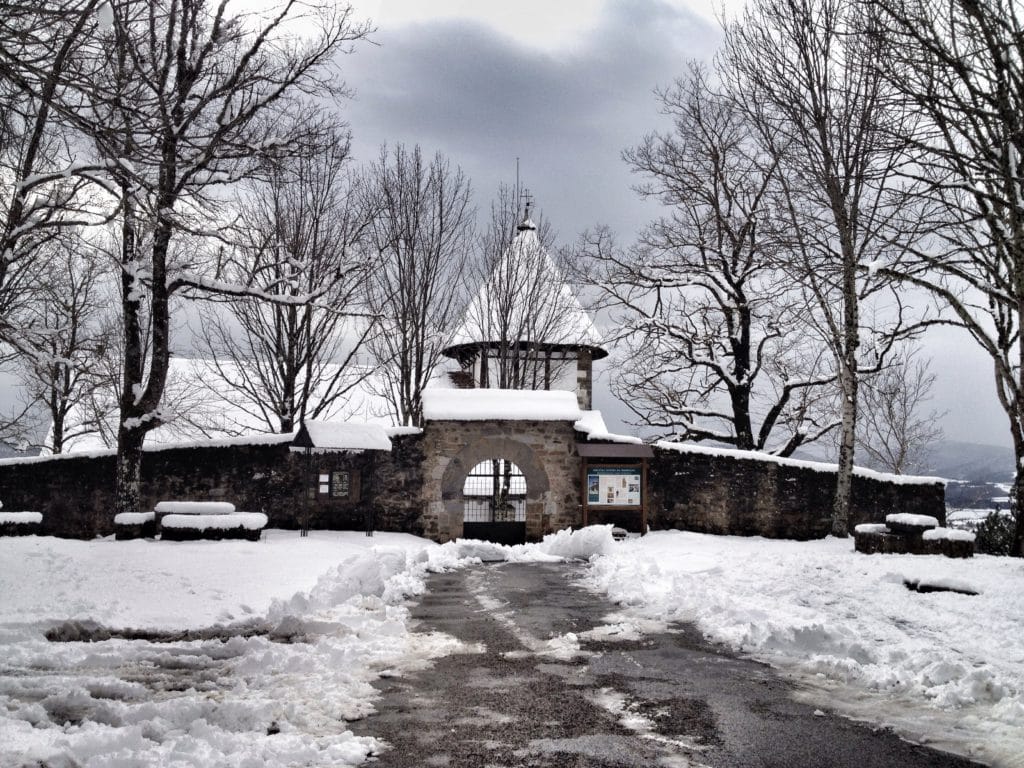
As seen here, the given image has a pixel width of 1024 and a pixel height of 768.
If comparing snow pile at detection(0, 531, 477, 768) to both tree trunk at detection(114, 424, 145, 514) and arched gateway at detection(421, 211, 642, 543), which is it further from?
arched gateway at detection(421, 211, 642, 543)

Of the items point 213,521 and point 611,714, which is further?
point 213,521

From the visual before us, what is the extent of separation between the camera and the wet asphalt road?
12.6 feet

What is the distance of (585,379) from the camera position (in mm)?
24922

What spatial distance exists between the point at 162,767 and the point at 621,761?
2065 mm

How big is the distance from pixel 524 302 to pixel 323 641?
17151mm

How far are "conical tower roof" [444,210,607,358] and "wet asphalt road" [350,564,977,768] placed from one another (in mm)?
15979

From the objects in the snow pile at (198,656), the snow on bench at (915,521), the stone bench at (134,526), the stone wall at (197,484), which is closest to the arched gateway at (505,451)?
the stone wall at (197,484)

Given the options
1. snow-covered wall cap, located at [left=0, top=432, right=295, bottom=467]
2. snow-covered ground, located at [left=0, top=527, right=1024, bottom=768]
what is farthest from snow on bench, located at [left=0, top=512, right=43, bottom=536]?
snow-covered wall cap, located at [left=0, top=432, right=295, bottom=467]

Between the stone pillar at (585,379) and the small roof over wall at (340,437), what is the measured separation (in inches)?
354

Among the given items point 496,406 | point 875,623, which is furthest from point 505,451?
point 875,623

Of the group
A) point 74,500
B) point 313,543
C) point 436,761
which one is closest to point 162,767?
point 436,761

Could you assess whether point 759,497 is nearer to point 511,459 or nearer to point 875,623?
point 511,459

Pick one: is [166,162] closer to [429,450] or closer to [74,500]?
[429,450]

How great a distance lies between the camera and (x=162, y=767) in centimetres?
343
